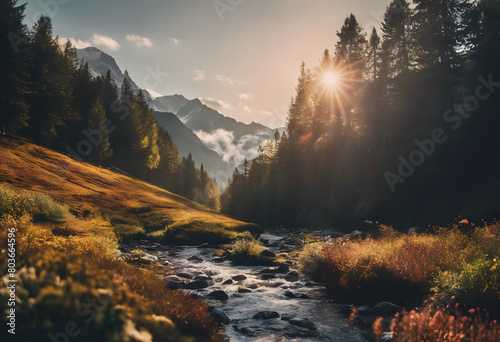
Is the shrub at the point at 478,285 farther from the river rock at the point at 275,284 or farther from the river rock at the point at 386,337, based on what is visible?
the river rock at the point at 275,284

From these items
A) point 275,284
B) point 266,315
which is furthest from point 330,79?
point 266,315

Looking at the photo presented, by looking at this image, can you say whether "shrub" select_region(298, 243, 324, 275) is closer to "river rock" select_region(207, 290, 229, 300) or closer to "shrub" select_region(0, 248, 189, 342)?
"river rock" select_region(207, 290, 229, 300)

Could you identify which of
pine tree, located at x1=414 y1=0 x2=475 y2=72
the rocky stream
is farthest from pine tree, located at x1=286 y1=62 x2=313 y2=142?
the rocky stream

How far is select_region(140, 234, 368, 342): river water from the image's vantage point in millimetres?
7758

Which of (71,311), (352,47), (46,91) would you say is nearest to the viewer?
(71,311)

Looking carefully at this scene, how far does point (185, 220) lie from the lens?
3164 centimetres

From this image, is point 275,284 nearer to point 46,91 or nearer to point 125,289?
point 125,289

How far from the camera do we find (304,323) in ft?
27.7

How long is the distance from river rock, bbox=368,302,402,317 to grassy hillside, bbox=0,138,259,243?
19708mm

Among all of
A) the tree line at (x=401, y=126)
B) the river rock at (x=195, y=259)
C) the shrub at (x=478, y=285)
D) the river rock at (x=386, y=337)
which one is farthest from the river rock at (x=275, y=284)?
the tree line at (x=401, y=126)

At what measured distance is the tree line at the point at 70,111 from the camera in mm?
29688

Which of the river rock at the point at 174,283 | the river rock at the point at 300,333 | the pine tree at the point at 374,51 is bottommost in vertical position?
the river rock at the point at 174,283

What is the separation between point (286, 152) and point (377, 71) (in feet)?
70.7

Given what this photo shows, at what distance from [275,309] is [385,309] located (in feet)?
11.3
